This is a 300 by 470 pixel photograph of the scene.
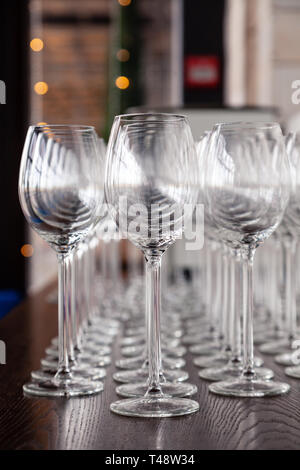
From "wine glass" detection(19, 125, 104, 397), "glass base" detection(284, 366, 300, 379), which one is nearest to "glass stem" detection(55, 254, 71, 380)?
"wine glass" detection(19, 125, 104, 397)

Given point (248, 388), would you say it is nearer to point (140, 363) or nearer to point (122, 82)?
point (140, 363)

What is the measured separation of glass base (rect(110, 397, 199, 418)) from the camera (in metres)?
0.63

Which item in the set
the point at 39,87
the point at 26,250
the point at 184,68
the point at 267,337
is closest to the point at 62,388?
the point at 267,337

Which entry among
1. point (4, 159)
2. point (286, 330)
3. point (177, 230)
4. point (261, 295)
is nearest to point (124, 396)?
point (177, 230)

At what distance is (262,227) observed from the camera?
0.72 metres

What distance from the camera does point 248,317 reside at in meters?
0.74

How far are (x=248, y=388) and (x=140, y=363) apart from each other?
17cm

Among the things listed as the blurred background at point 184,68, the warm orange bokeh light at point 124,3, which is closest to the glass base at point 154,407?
the blurred background at point 184,68

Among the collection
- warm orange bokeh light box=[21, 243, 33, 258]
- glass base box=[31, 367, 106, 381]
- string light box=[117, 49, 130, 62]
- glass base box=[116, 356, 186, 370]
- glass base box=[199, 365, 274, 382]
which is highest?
string light box=[117, 49, 130, 62]

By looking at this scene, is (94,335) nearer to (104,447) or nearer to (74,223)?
(74,223)

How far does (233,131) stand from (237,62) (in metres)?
3.85

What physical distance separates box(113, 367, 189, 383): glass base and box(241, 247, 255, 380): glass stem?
0.22 ft

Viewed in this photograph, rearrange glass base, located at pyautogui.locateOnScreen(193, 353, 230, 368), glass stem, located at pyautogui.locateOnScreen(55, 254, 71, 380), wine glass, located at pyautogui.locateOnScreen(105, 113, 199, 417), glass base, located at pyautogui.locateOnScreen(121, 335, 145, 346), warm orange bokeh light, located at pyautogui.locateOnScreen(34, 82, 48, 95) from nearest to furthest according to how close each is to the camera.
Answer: wine glass, located at pyautogui.locateOnScreen(105, 113, 199, 417) < glass stem, located at pyautogui.locateOnScreen(55, 254, 71, 380) < glass base, located at pyautogui.locateOnScreen(193, 353, 230, 368) < glass base, located at pyautogui.locateOnScreen(121, 335, 145, 346) < warm orange bokeh light, located at pyautogui.locateOnScreen(34, 82, 48, 95)

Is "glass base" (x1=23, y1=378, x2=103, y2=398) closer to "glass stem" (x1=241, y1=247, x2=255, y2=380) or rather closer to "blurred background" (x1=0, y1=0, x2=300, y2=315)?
"glass stem" (x1=241, y1=247, x2=255, y2=380)
